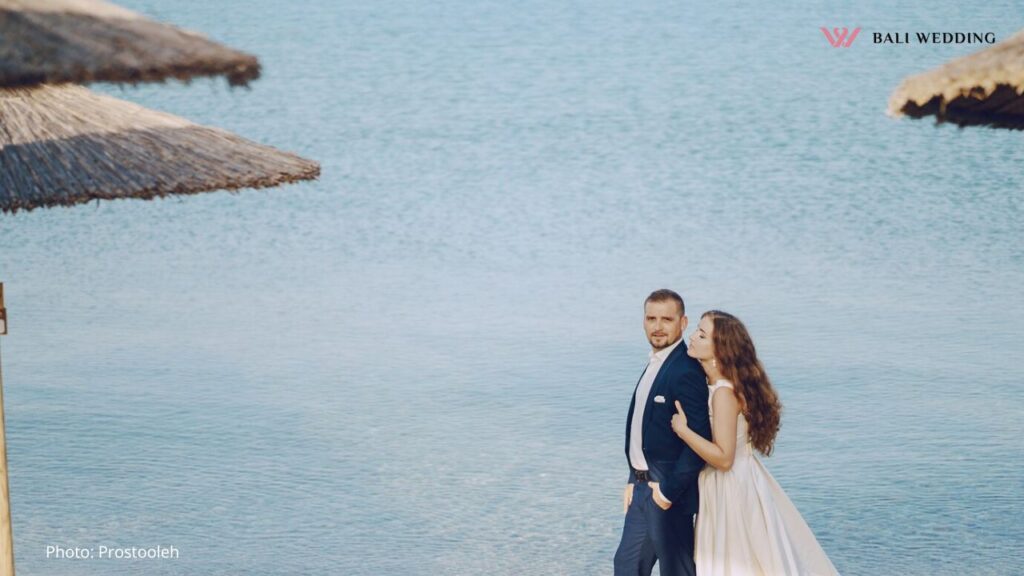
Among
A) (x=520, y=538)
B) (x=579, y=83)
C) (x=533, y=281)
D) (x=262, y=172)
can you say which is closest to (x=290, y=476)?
(x=520, y=538)

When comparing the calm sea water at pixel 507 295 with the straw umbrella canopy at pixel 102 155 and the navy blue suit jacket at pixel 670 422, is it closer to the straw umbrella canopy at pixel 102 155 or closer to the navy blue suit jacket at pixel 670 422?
the straw umbrella canopy at pixel 102 155

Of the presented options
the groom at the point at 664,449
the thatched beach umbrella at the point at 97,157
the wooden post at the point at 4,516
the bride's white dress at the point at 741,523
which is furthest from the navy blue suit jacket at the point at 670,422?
the wooden post at the point at 4,516

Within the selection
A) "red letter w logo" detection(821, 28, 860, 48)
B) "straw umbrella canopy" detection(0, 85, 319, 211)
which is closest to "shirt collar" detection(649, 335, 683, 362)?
"straw umbrella canopy" detection(0, 85, 319, 211)

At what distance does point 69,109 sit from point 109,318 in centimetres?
835

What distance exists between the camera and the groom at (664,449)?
4.25 metres

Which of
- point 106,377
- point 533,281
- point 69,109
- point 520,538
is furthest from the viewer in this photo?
point 533,281

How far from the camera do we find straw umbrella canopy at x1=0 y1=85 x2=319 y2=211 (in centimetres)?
437

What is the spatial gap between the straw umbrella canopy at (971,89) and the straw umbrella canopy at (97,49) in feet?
4.81

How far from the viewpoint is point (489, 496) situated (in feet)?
25.4

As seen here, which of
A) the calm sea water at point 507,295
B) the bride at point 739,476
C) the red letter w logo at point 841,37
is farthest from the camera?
the red letter w logo at point 841,37

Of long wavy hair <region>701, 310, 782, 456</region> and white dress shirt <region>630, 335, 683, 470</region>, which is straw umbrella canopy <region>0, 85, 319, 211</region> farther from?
long wavy hair <region>701, 310, 782, 456</region>

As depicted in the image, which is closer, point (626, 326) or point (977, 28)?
point (626, 326)

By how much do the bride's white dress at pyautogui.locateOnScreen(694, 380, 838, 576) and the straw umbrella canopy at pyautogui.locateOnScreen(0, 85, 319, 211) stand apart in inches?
60.9

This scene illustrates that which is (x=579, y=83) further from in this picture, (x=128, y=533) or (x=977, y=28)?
(x=128, y=533)
